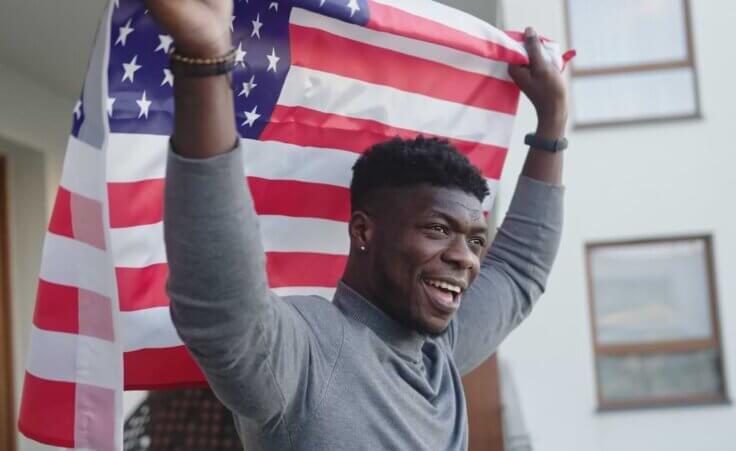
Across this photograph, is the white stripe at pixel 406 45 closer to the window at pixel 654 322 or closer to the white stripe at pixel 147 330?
the white stripe at pixel 147 330

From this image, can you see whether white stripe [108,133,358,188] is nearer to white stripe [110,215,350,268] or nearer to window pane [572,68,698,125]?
white stripe [110,215,350,268]

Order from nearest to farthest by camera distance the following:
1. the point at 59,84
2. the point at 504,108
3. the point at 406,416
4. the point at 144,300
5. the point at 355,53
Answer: the point at 406,416
the point at 144,300
the point at 355,53
the point at 504,108
the point at 59,84

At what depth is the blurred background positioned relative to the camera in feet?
37.1

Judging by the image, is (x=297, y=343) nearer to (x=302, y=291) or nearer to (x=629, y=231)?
(x=302, y=291)

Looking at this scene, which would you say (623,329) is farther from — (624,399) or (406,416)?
(406,416)

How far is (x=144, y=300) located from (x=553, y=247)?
3.41 feet

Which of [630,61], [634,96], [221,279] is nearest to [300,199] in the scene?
[221,279]

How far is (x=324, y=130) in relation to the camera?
264 cm

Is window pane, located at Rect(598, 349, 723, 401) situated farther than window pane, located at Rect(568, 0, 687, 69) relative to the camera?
No

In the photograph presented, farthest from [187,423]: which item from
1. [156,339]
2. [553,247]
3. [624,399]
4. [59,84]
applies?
[624,399]

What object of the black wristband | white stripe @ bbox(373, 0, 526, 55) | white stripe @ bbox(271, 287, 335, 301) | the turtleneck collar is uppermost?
white stripe @ bbox(373, 0, 526, 55)

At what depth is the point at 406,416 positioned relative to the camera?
2.02 m

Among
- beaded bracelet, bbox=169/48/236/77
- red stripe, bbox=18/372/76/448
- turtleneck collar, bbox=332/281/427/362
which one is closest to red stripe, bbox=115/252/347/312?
red stripe, bbox=18/372/76/448

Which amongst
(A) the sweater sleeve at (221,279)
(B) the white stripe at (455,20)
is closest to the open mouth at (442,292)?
(A) the sweater sleeve at (221,279)
